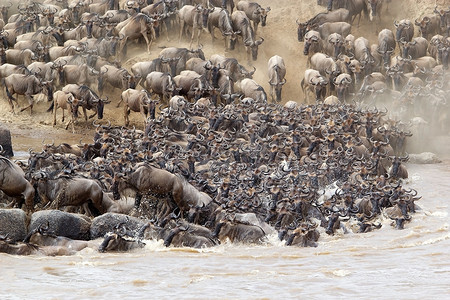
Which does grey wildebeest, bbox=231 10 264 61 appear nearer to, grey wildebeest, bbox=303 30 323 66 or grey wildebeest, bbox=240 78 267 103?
grey wildebeest, bbox=303 30 323 66

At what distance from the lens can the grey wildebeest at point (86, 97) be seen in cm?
2847

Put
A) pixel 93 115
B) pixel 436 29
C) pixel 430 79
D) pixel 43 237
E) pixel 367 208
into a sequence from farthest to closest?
A: pixel 436 29 → pixel 430 79 → pixel 93 115 → pixel 367 208 → pixel 43 237

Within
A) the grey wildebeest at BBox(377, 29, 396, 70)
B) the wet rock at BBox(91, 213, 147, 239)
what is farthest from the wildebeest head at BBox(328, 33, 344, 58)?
the wet rock at BBox(91, 213, 147, 239)

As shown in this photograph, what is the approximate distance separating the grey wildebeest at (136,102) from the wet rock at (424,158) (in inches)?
325

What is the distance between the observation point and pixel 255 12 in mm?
33281

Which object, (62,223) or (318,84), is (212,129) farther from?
(62,223)

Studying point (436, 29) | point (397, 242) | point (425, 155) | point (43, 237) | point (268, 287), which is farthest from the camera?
point (436, 29)

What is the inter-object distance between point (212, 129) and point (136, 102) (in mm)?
5453

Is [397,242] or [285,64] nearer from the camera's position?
[397,242]

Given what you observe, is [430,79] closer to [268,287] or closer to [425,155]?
[425,155]

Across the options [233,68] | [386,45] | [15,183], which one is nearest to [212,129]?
[233,68]

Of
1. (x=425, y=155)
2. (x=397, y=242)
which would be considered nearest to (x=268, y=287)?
(x=397, y=242)

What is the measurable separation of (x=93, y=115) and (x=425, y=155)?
10618 mm

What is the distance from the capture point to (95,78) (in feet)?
99.7
